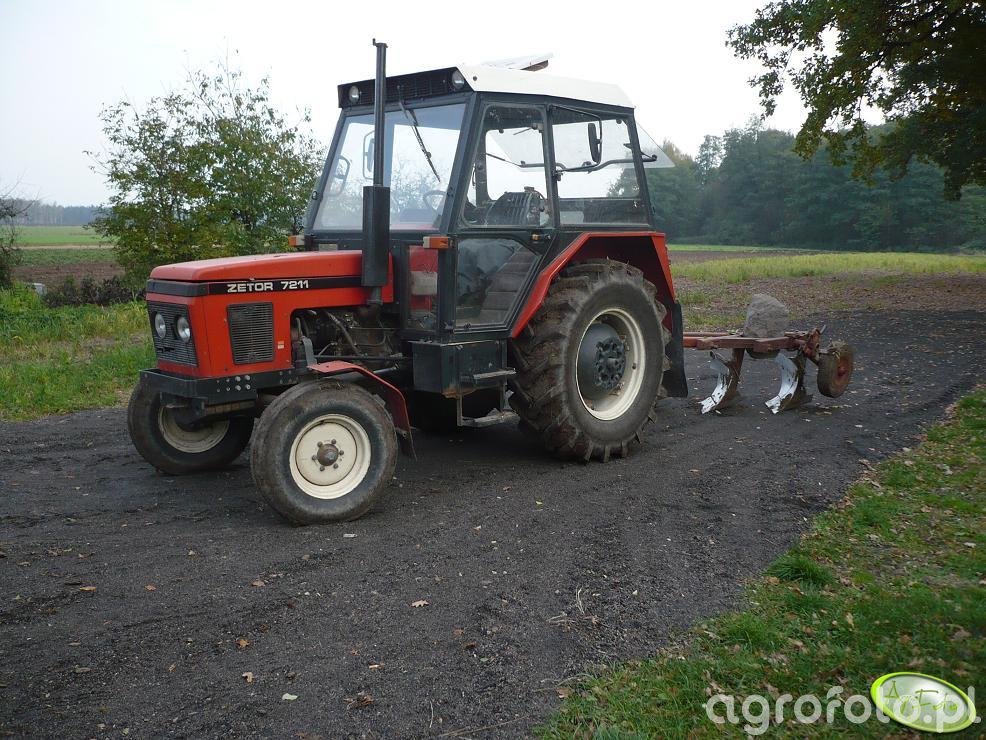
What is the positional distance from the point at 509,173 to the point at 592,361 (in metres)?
1.37

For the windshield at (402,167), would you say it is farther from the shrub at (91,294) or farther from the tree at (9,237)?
the tree at (9,237)

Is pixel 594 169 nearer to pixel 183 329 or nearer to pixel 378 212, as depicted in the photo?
pixel 378 212

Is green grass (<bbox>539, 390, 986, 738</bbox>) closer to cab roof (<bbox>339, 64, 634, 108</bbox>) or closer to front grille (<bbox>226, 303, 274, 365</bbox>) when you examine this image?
front grille (<bbox>226, 303, 274, 365</bbox>)

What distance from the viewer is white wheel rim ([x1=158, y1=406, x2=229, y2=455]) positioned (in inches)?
221

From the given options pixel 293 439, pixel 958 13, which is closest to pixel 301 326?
pixel 293 439

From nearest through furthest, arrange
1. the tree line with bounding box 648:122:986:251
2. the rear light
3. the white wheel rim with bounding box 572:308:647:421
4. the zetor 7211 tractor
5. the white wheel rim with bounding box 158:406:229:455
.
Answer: the zetor 7211 tractor → the rear light → the white wheel rim with bounding box 158:406:229:455 → the white wheel rim with bounding box 572:308:647:421 → the tree line with bounding box 648:122:986:251

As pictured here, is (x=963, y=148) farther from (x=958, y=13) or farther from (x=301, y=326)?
(x=301, y=326)

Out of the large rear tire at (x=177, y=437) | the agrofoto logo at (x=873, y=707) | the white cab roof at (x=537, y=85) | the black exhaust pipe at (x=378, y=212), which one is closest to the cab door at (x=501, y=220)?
the white cab roof at (x=537, y=85)

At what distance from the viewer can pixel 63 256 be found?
32719mm

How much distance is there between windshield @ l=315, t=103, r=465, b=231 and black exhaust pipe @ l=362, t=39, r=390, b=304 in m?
0.29

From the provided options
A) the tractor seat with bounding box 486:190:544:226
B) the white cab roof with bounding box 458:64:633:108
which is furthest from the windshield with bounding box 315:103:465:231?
the tractor seat with bounding box 486:190:544:226

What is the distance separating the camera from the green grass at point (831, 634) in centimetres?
300

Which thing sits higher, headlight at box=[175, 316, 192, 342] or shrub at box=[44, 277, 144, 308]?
headlight at box=[175, 316, 192, 342]

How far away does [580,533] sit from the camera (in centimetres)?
470
